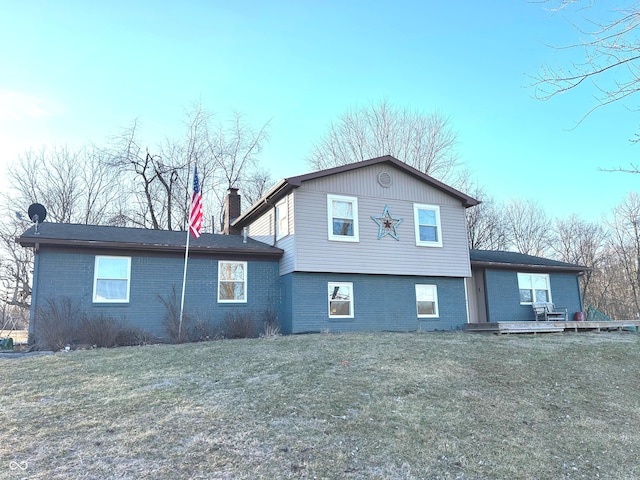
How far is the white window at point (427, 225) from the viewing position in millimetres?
15555

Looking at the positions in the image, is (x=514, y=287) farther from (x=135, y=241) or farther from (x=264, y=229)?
(x=135, y=241)

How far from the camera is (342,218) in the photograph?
14516 mm

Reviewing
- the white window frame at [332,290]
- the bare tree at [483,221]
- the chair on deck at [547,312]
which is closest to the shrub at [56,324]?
the white window frame at [332,290]

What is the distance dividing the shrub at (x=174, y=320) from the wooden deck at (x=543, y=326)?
9139mm

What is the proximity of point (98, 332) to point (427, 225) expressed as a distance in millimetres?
10497

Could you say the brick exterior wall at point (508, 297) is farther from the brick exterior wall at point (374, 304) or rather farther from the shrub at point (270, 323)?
the shrub at point (270, 323)

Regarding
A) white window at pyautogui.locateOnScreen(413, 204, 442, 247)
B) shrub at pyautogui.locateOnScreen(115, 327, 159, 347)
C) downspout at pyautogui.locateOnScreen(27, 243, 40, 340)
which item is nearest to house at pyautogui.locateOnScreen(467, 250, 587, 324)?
white window at pyautogui.locateOnScreen(413, 204, 442, 247)

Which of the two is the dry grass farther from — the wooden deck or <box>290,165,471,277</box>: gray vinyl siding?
the wooden deck

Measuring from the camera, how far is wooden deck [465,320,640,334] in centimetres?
1434

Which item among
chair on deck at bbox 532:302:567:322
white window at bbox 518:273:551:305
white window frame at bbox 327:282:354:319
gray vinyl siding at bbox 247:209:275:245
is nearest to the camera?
white window frame at bbox 327:282:354:319

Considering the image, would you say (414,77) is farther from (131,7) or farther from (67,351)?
(67,351)

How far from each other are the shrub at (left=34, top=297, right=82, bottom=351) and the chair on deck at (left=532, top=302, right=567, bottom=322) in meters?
15.7

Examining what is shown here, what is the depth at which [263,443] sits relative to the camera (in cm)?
492

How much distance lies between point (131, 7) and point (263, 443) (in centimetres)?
1047
